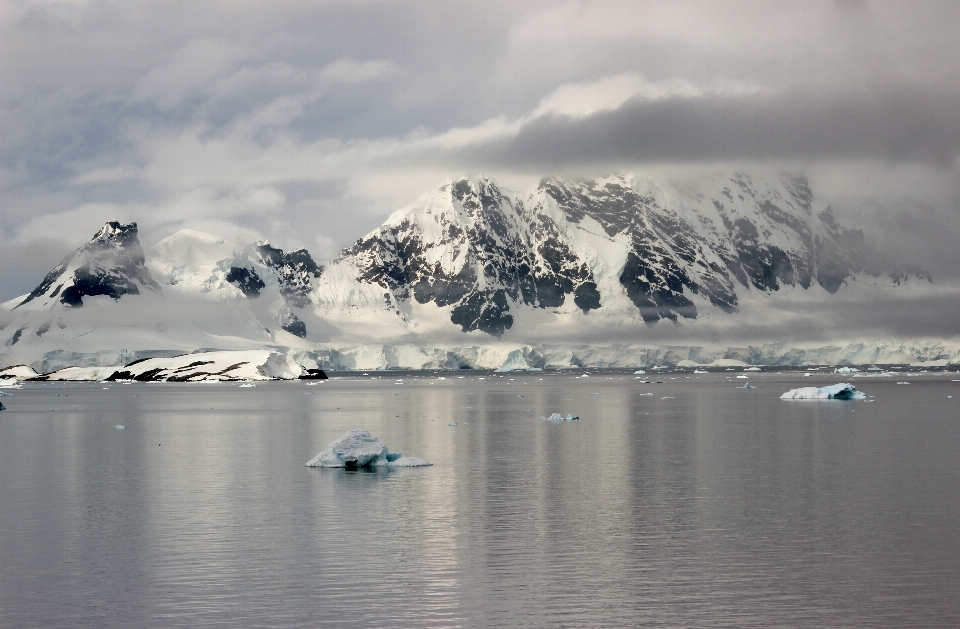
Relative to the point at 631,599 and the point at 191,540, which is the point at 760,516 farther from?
the point at 191,540

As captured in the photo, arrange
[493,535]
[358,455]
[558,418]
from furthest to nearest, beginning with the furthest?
[558,418]
[358,455]
[493,535]

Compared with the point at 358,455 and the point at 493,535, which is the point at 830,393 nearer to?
the point at 358,455

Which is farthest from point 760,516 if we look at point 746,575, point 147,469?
point 147,469

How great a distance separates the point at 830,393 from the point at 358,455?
79497 millimetres

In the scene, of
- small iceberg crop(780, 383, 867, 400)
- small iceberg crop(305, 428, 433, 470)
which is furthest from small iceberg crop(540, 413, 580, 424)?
small iceberg crop(780, 383, 867, 400)

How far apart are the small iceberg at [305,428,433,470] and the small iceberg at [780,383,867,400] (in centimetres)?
7397

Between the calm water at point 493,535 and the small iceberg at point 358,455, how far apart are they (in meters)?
1.28

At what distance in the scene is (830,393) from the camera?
115 metres

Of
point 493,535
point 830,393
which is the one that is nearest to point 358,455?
point 493,535

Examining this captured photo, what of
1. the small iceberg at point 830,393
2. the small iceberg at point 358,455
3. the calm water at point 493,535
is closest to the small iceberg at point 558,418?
the calm water at point 493,535

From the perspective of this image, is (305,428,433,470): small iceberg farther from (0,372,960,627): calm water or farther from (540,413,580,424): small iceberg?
(540,413,580,424): small iceberg

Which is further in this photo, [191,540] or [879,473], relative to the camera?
[879,473]

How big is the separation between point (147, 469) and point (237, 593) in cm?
2787

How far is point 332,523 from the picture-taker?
33250mm
